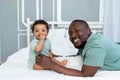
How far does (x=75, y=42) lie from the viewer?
4.75 feet

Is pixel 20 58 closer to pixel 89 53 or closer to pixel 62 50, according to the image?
pixel 62 50

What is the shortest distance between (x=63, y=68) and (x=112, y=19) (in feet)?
5.72

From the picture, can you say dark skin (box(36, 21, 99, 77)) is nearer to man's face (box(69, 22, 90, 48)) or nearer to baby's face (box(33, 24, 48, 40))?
man's face (box(69, 22, 90, 48))

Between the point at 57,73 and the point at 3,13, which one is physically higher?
the point at 3,13

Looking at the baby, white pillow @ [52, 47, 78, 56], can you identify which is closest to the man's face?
the baby

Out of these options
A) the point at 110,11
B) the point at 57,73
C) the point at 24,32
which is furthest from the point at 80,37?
the point at 24,32

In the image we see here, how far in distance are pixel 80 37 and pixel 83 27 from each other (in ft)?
0.21

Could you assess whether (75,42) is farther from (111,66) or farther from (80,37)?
(111,66)

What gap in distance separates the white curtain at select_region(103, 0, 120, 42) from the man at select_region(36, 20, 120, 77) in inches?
57.4

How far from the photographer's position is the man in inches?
53.0

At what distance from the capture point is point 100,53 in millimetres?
1356

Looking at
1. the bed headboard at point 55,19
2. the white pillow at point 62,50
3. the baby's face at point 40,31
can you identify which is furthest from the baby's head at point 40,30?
the bed headboard at point 55,19

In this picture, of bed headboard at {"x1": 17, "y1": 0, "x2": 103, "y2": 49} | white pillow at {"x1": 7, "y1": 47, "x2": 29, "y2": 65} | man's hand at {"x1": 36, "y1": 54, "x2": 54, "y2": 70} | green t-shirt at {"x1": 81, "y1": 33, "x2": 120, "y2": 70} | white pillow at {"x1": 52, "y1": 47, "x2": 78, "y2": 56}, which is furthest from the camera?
bed headboard at {"x1": 17, "y1": 0, "x2": 103, "y2": 49}

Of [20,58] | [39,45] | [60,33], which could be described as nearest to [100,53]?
[39,45]
